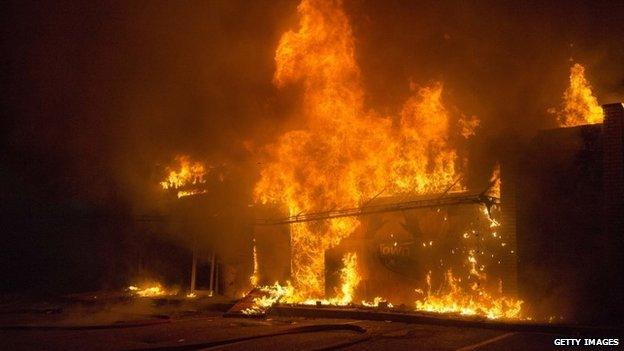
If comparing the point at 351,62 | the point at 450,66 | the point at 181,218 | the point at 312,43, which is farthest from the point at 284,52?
the point at 181,218

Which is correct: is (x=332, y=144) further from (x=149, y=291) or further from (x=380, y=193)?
(x=149, y=291)

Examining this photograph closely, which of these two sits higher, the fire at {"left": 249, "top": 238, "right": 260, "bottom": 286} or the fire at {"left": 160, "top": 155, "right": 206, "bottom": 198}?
the fire at {"left": 160, "top": 155, "right": 206, "bottom": 198}

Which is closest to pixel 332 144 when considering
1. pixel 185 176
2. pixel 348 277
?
pixel 348 277

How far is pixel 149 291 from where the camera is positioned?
2084 centimetres

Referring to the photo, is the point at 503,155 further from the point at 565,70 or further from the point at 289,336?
the point at 289,336

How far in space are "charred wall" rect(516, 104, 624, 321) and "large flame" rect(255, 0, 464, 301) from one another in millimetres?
2837

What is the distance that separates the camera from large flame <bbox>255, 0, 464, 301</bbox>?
1622 cm

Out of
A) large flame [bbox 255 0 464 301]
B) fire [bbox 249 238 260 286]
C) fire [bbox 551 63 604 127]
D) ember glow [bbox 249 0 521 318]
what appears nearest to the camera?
fire [bbox 551 63 604 127]

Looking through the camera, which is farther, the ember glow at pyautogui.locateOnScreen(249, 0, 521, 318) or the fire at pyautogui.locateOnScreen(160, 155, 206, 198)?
the fire at pyautogui.locateOnScreen(160, 155, 206, 198)

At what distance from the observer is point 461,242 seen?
48.5 ft

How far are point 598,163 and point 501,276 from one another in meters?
3.31

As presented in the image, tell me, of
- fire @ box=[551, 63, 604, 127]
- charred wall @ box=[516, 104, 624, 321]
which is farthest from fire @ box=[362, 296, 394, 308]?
fire @ box=[551, 63, 604, 127]

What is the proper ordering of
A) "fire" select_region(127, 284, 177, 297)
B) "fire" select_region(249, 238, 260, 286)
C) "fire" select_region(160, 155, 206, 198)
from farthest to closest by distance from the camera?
"fire" select_region(160, 155, 206, 198)
"fire" select_region(127, 284, 177, 297)
"fire" select_region(249, 238, 260, 286)

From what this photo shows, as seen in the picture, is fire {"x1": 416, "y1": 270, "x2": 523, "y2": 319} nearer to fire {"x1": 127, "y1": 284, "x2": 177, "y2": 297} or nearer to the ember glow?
the ember glow
